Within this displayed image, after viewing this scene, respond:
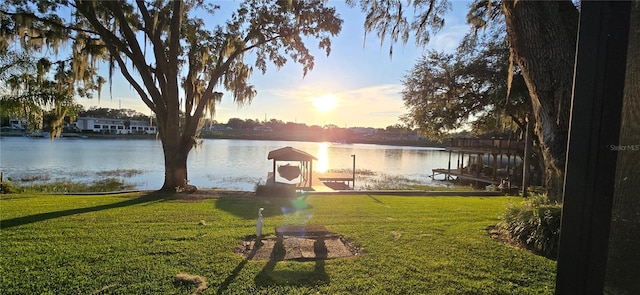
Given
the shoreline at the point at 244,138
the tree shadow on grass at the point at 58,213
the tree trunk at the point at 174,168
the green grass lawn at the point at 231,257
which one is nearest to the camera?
the green grass lawn at the point at 231,257

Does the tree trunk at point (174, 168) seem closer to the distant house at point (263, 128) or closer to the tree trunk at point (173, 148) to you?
the tree trunk at point (173, 148)

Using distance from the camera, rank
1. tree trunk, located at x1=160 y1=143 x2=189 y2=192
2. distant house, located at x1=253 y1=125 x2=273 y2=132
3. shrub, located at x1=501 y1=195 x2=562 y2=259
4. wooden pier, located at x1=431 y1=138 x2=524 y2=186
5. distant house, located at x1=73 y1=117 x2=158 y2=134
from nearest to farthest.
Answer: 1. shrub, located at x1=501 y1=195 x2=562 y2=259
2. tree trunk, located at x1=160 y1=143 x2=189 y2=192
3. wooden pier, located at x1=431 y1=138 x2=524 y2=186
4. distant house, located at x1=73 y1=117 x2=158 y2=134
5. distant house, located at x1=253 y1=125 x2=273 y2=132

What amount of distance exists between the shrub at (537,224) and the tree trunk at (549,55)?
0.68 metres

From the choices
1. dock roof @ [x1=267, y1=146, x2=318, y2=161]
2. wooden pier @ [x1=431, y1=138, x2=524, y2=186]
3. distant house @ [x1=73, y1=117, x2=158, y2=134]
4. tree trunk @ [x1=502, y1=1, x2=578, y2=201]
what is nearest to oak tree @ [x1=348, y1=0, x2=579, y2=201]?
tree trunk @ [x1=502, y1=1, x2=578, y2=201]

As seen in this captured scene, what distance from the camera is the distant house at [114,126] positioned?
7775 cm

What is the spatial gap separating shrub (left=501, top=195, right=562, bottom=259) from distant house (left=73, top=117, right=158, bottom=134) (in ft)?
281

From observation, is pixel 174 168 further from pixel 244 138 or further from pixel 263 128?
pixel 263 128

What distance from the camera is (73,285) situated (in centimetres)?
341

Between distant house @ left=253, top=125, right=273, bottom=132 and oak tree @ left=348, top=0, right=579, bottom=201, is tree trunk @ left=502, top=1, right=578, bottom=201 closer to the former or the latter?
oak tree @ left=348, top=0, right=579, bottom=201

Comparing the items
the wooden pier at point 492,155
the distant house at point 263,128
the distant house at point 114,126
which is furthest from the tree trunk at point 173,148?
the distant house at point 263,128

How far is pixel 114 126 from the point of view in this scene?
83438mm

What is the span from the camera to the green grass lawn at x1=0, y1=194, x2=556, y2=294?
3525 millimetres

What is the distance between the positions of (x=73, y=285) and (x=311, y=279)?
7.97 feet

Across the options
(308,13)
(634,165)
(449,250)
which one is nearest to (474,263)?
(449,250)
